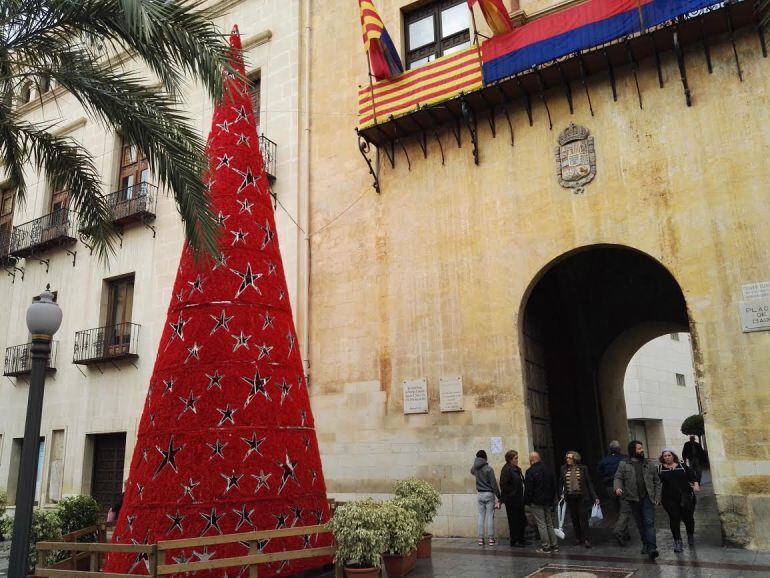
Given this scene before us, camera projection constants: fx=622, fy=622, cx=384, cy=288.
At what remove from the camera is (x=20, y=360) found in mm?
18625

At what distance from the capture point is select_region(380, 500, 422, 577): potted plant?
7.24 metres

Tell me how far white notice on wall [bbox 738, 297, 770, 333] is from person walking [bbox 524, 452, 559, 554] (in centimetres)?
367

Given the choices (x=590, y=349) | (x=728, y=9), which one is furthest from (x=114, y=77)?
(x=590, y=349)

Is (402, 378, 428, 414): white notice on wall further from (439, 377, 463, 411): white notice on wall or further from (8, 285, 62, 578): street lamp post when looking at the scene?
(8, 285, 62, 578): street lamp post

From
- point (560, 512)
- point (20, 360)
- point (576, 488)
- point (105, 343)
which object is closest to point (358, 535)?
point (576, 488)

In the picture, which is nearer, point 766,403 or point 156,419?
point 156,419

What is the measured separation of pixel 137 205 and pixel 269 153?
4576mm

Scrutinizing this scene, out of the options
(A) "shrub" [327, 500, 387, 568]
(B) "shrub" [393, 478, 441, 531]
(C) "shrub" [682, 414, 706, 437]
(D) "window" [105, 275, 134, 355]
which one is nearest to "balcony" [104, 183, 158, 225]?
(D) "window" [105, 275, 134, 355]

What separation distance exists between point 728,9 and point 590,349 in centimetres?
939

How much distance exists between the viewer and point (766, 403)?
8.92 meters

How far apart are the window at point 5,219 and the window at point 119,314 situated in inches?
224

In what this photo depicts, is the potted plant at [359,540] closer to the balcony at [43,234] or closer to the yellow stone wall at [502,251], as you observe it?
the yellow stone wall at [502,251]

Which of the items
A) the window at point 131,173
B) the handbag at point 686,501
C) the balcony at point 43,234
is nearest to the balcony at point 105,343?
the balcony at point 43,234

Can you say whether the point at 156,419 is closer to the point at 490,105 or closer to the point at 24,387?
the point at 490,105
